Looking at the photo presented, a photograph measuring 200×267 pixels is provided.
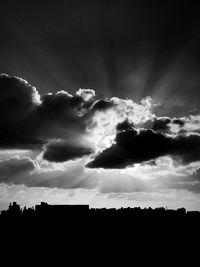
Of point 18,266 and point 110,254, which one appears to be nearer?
point 18,266

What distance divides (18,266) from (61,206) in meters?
17.8

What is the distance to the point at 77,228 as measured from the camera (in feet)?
298

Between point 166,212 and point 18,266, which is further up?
point 166,212

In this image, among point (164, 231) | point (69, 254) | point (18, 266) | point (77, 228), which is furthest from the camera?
point (164, 231)

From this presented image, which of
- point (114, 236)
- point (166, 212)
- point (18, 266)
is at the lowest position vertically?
point (18, 266)

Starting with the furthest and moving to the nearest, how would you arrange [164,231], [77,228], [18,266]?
[164,231]
[77,228]
[18,266]

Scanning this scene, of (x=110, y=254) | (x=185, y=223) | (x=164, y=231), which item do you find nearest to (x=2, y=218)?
(x=110, y=254)

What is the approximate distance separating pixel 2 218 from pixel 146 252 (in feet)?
127

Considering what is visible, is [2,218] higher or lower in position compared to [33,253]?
higher

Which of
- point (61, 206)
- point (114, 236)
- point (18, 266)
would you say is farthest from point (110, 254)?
point (18, 266)

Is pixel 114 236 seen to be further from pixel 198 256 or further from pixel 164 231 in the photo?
pixel 198 256

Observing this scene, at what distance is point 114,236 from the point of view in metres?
94.5

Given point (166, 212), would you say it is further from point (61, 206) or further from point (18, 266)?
point (18, 266)

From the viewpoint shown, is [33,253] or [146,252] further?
[146,252]
